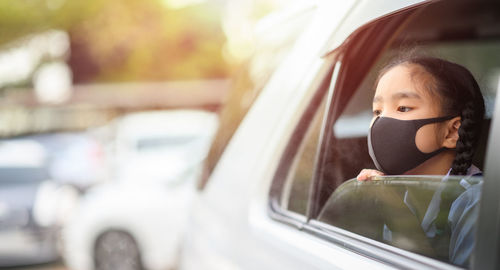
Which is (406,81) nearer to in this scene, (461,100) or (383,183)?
(461,100)


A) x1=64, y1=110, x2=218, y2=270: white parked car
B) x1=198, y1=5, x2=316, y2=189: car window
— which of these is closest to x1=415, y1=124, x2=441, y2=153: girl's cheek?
x1=198, y1=5, x2=316, y2=189: car window

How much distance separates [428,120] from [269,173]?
2.63 feet

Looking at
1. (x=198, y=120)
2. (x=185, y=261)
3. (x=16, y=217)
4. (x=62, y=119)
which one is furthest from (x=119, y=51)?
(x=185, y=261)

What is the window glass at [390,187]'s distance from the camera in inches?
49.5

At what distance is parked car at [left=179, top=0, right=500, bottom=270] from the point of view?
1297 mm

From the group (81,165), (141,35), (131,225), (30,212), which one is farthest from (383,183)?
(141,35)

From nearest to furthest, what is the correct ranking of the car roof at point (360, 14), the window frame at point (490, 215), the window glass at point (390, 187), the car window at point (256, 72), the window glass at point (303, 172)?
the window frame at point (490, 215) → the window glass at point (390, 187) → the car roof at point (360, 14) → the window glass at point (303, 172) → the car window at point (256, 72)

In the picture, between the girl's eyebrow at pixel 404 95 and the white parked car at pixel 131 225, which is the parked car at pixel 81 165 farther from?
the girl's eyebrow at pixel 404 95

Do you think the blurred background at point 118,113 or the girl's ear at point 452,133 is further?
the blurred background at point 118,113

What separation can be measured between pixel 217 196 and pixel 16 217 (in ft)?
18.1

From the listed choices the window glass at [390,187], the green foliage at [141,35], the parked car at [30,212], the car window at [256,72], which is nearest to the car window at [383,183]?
the window glass at [390,187]

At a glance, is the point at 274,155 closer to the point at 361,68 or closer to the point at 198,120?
the point at 361,68

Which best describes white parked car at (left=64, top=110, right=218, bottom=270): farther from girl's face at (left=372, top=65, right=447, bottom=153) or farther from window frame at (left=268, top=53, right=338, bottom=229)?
girl's face at (left=372, top=65, right=447, bottom=153)

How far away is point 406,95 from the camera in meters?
1.40
